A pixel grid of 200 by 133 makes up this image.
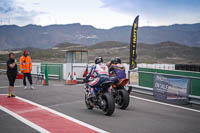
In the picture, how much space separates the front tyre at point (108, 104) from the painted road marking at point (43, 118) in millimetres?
1079

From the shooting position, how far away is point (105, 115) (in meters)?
9.01

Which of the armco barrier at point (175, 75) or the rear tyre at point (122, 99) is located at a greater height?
the armco barrier at point (175, 75)

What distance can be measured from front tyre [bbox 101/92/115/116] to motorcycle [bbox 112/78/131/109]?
132cm

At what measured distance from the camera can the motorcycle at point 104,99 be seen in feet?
28.4

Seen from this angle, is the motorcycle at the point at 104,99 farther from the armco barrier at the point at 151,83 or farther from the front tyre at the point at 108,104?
the armco barrier at the point at 151,83

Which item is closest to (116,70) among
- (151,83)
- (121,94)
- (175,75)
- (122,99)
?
(121,94)

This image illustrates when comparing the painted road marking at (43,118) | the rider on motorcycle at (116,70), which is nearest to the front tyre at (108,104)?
the painted road marking at (43,118)

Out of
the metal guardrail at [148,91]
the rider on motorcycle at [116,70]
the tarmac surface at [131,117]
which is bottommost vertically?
the tarmac surface at [131,117]

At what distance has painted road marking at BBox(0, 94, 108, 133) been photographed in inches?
284

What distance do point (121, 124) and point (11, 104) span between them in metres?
4.80

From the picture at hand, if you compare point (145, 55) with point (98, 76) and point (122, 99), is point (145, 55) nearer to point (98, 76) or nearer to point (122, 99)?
point (122, 99)

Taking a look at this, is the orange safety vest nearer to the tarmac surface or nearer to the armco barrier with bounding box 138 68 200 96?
the tarmac surface

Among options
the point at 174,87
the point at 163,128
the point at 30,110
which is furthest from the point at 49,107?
the point at 174,87

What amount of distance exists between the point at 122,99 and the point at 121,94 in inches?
7.7
